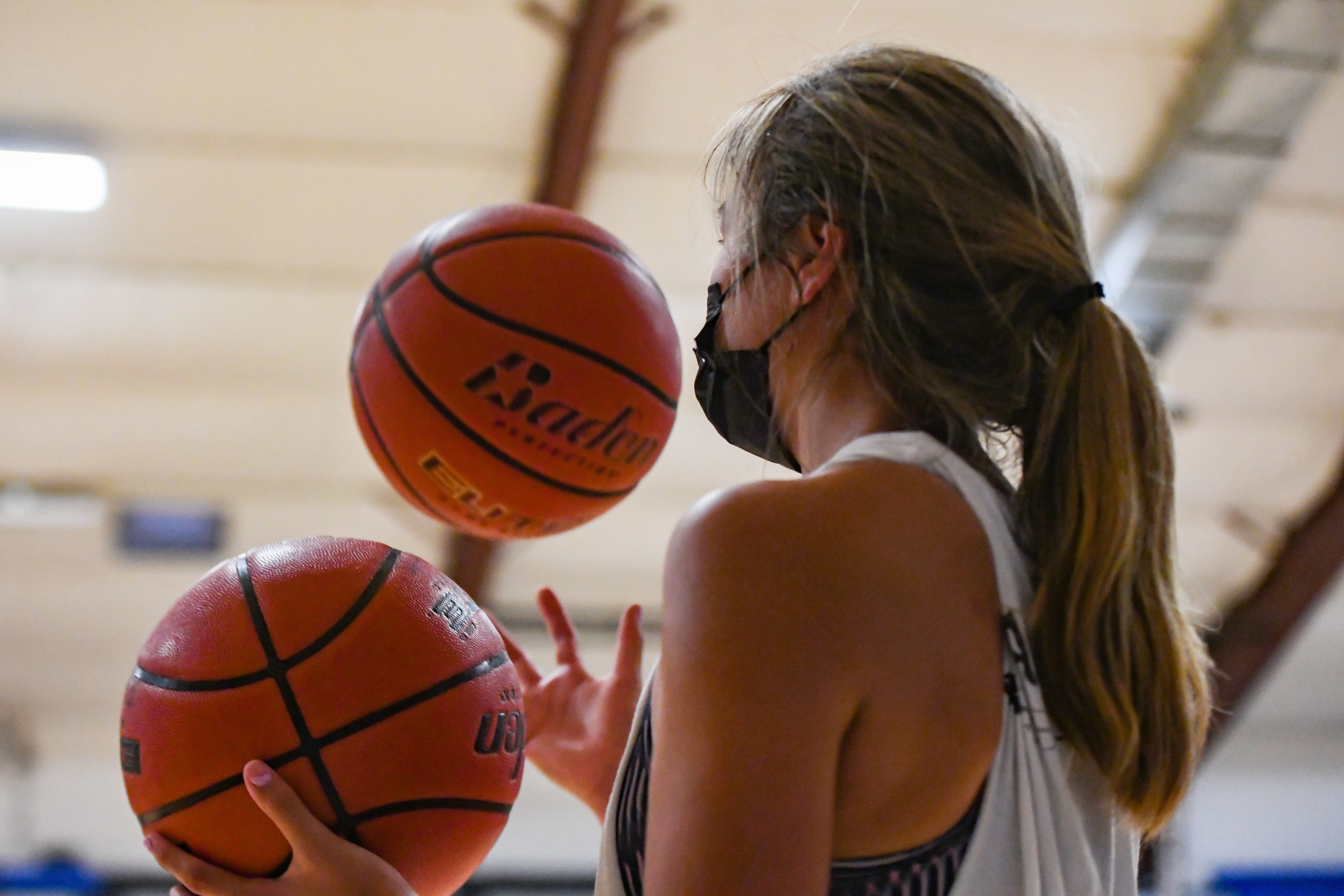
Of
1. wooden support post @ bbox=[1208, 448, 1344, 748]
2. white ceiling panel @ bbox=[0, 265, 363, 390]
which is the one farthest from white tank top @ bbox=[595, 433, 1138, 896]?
wooden support post @ bbox=[1208, 448, 1344, 748]

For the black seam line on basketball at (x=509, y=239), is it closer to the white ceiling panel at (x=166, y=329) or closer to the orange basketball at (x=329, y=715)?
the orange basketball at (x=329, y=715)

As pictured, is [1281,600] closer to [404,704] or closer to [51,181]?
[51,181]

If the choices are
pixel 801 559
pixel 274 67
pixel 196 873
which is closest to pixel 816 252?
pixel 801 559

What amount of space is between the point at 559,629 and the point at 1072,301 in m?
0.85

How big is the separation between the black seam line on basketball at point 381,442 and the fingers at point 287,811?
61 centimetres

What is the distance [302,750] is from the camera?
1167 millimetres

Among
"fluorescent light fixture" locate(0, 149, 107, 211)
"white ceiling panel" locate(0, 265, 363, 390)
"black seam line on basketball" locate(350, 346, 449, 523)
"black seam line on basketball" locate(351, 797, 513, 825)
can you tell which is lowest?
"black seam line on basketball" locate(351, 797, 513, 825)

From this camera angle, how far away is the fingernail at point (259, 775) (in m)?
1.10

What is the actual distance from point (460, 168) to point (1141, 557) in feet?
12.2

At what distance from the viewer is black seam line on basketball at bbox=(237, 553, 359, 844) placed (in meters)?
1.15

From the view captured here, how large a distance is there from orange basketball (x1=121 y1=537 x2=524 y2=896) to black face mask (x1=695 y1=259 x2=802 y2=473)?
1.16 ft

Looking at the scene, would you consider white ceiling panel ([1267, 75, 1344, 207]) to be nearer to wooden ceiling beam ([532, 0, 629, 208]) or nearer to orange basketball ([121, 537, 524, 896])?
wooden ceiling beam ([532, 0, 629, 208])

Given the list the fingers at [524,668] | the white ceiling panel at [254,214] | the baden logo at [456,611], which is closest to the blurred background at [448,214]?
the white ceiling panel at [254,214]

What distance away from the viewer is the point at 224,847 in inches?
45.2
